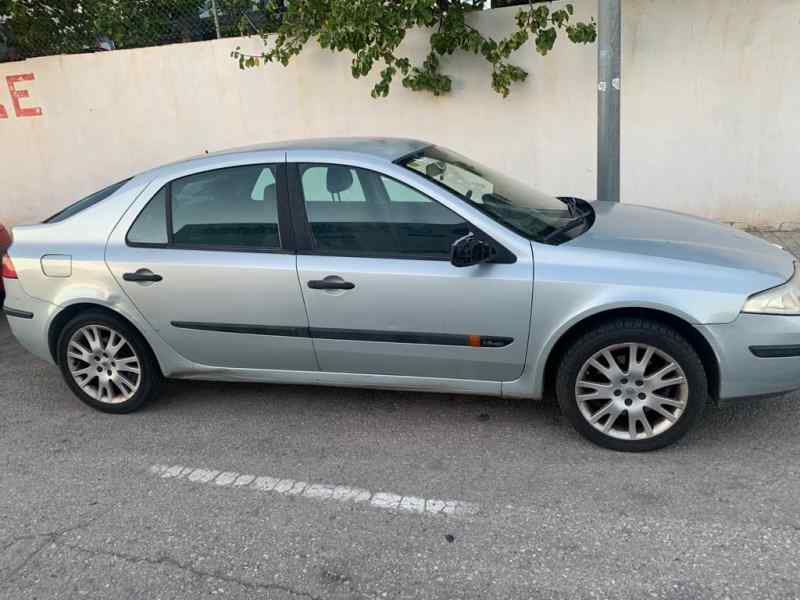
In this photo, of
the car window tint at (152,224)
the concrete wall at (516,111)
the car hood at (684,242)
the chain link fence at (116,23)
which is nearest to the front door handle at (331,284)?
the car window tint at (152,224)

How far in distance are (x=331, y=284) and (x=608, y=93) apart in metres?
2.97

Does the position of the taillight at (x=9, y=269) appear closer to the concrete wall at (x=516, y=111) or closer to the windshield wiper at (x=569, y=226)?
the windshield wiper at (x=569, y=226)

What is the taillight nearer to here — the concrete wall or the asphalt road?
the asphalt road

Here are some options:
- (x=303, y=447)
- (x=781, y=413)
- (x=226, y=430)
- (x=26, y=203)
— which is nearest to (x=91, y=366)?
(x=226, y=430)

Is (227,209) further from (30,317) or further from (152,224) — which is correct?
(30,317)

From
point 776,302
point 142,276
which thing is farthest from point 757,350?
point 142,276

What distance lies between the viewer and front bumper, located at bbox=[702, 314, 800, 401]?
3094 mm

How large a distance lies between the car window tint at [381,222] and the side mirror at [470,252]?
0.35 feet

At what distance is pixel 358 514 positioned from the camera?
301 centimetres

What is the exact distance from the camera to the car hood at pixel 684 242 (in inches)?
129

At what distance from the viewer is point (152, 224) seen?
12.8ft

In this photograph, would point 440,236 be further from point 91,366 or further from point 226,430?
point 91,366

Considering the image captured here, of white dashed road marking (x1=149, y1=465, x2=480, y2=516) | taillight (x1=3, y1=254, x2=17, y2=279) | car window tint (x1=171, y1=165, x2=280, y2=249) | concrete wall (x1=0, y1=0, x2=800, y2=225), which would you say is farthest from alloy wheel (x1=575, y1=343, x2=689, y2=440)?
concrete wall (x1=0, y1=0, x2=800, y2=225)

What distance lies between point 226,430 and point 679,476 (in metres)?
2.41
